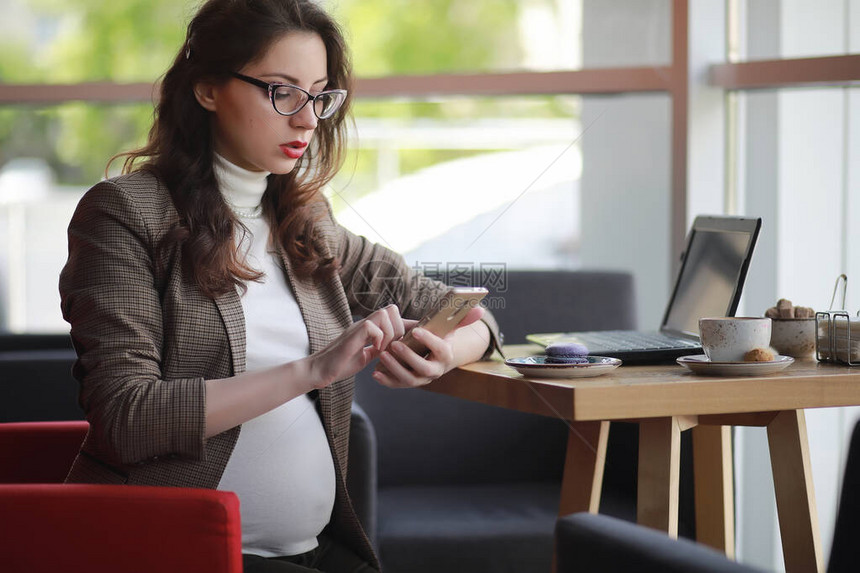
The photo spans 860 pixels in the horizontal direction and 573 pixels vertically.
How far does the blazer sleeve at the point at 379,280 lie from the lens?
1464 millimetres

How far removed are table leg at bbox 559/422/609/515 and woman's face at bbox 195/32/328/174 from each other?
53cm

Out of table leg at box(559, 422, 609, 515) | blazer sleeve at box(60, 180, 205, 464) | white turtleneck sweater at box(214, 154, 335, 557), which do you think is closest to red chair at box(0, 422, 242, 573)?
blazer sleeve at box(60, 180, 205, 464)

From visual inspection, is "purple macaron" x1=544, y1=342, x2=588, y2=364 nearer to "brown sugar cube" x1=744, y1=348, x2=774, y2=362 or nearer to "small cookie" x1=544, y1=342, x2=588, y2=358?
"small cookie" x1=544, y1=342, x2=588, y2=358

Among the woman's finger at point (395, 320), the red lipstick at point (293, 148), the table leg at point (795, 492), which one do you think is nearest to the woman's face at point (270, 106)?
the red lipstick at point (293, 148)

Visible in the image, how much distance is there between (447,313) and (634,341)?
1.16ft

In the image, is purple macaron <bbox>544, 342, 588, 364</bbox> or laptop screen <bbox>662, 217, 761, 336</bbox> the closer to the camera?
purple macaron <bbox>544, 342, 588, 364</bbox>

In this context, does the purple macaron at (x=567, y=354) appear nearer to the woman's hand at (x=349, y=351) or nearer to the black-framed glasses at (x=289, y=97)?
the woman's hand at (x=349, y=351)

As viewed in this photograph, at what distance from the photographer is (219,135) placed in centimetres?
130

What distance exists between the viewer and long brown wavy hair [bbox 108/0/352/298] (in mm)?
1210

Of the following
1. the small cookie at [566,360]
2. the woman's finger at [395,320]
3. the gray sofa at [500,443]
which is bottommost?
the gray sofa at [500,443]

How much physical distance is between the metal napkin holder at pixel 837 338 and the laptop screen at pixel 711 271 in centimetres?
12

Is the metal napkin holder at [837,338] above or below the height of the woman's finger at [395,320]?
below

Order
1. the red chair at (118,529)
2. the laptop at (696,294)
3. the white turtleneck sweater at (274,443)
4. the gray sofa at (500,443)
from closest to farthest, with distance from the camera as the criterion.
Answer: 1. the red chair at (118,529)
2. the white turtleneck sweater at (274,443)
3. the laptop at (696,294)
4. the gray sofa at (500,443)

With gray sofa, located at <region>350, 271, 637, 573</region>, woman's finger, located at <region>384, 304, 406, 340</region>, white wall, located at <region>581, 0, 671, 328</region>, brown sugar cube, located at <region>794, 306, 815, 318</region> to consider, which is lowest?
gray sofa, located at <region>350, 271, 637, 573</region>
